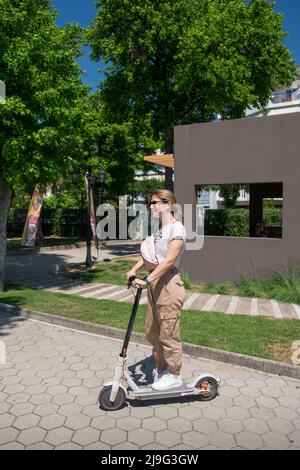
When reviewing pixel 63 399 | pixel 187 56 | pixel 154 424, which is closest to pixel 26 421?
pixel 63 399

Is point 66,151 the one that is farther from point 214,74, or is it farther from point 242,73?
point 242,73

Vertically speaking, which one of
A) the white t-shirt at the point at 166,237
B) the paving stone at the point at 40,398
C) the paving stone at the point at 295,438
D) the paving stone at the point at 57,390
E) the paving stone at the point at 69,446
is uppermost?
the white t-shirt at the point at 166,237

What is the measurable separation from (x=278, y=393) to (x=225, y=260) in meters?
6.12

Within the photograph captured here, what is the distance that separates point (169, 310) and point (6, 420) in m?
1.84

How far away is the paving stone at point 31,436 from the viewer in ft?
11.6

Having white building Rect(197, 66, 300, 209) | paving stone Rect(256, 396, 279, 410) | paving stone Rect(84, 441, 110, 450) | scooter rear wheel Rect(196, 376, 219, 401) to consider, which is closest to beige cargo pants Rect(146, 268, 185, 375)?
scooter rear wheel Rect(196, 376, 219, 401)

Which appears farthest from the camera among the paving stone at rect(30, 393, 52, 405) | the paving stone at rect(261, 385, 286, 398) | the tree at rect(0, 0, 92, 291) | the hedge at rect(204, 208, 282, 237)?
the hedge at rect(204, 208, 282, 237)

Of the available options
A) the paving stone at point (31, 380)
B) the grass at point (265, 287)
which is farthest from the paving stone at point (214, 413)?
the grass at point (265, 287)

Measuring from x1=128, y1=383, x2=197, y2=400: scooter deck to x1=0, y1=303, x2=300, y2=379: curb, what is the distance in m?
1.31

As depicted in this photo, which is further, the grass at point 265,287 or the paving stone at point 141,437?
the grass at point 265,287

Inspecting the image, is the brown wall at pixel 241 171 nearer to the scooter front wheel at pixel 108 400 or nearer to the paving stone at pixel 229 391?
the paving stone at pixel 229 391

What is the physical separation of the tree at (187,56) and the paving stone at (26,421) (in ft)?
47.8

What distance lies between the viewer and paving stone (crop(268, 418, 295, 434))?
12.1ft

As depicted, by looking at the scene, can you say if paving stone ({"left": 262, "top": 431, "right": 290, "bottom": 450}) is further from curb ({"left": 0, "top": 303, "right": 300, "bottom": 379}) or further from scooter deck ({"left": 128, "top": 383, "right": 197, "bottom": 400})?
curb ({"left": 0, "top": 303, "right": 300, "bottom": 379})
